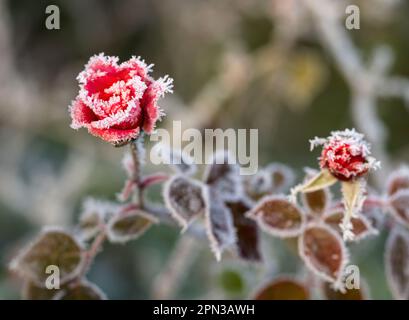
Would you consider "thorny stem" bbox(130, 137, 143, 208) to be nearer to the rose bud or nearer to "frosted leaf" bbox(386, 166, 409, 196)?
the rose bud

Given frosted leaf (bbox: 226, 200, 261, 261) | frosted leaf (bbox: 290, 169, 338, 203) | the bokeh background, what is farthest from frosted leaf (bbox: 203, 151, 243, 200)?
the bokeh background

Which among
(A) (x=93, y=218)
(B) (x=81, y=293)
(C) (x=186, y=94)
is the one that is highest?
(C) (x=186, y=94)

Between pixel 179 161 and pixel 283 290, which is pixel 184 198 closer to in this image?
pixel 179 161

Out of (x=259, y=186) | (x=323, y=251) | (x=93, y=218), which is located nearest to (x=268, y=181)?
(x=259, y=186)

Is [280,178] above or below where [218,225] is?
above

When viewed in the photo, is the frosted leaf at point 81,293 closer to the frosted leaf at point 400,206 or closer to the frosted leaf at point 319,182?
the frosted leaf at point 319,182
